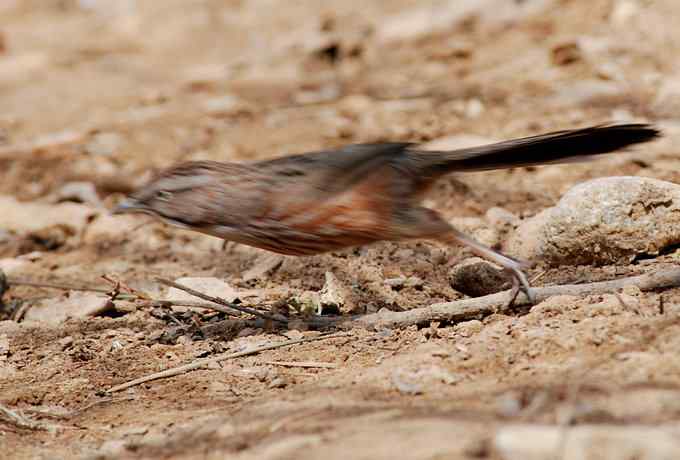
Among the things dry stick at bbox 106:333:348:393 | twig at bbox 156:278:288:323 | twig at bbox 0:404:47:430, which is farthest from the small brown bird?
twig at bbox 0:404:47:430

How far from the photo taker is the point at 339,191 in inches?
149

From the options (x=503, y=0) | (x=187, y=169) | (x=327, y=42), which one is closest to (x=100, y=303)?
(x=187, y=169)

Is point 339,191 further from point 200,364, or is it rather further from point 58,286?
point 58,286

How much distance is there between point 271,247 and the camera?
3.82 metres

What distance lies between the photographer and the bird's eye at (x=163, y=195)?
3.96 m

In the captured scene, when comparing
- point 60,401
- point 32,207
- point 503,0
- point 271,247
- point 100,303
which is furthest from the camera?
point 503,0

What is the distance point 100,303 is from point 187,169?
86 cm

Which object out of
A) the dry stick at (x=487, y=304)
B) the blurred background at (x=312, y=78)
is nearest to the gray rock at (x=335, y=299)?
the dry stick at (x=487, y=304)

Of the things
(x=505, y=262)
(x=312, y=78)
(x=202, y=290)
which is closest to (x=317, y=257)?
(x=202, y=290)

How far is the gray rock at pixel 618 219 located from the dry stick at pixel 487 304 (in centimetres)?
42

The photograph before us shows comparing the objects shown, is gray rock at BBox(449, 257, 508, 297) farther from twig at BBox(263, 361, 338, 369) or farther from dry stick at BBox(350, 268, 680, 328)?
twig at BBox(263, 361, 338, 369)

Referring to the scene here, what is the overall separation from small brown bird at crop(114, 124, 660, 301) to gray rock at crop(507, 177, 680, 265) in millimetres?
193

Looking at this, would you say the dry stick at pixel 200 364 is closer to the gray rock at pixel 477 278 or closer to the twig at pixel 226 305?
the twig at pixel 226 305

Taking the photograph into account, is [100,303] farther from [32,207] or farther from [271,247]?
[32,207]
